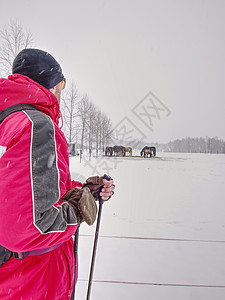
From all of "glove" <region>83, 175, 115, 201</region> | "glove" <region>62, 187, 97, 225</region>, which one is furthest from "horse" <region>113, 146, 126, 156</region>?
"glove" <region>62, 187, 97, 225</region>

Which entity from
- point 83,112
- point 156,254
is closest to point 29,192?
point 156,254

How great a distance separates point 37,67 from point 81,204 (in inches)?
27.0

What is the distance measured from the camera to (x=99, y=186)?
1258 mm

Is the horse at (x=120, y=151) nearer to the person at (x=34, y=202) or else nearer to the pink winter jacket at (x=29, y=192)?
the person at (x=34, y=202)

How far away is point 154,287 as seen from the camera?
2.54 metres

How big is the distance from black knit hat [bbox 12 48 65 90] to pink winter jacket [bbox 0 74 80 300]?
6.6 inches

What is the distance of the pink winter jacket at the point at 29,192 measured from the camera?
70 centimetres

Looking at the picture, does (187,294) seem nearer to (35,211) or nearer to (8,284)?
(8,284)

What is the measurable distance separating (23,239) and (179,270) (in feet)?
9.18

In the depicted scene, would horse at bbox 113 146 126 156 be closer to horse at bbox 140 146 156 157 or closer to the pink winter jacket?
horse at bbox 140 146 156 157

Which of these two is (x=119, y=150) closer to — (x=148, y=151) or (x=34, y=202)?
(x=148, y=151)

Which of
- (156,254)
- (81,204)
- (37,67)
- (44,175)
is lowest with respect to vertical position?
(156,254)

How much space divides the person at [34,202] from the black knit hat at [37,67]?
165 mm

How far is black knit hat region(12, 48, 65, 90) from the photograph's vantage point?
105 cm
